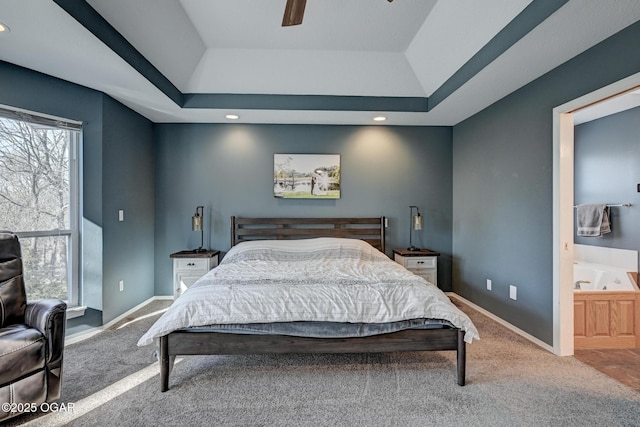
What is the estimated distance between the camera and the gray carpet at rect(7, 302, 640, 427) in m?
1.79

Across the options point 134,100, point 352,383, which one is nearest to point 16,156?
point 134,100

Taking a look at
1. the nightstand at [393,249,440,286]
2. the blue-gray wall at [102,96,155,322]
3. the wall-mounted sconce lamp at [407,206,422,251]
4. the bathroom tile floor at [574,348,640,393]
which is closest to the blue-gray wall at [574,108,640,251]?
the bathroom tile floor at [574,348,640,393]

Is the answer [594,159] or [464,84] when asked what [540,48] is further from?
[594,159]

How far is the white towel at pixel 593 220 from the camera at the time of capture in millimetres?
3557

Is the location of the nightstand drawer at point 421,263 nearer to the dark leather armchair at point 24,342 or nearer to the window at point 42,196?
the dark leather armchair at point 24,342

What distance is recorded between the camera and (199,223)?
12.8 feet

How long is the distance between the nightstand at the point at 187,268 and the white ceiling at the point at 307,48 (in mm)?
1793

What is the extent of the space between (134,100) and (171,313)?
2523mm

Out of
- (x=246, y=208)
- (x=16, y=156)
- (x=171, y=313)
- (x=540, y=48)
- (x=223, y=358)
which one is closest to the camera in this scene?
(x=171, y=313)

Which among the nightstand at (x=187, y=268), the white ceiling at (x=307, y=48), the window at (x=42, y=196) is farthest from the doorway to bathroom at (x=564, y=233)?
the window at (x=42, y=196)

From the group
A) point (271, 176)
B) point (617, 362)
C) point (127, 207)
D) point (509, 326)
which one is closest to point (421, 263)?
point (509, 326)

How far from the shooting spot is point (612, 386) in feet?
6.91

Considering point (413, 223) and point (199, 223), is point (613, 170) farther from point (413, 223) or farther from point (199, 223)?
point (199, 223)

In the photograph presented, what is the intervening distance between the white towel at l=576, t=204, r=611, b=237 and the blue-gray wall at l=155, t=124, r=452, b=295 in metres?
1.59
